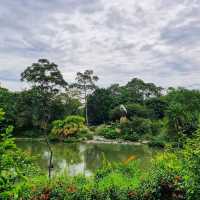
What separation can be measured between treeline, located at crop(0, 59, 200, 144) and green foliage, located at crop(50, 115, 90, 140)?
1.52 meters

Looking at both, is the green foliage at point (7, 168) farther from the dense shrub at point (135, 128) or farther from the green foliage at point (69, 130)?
the green foliage at point (69, 130)

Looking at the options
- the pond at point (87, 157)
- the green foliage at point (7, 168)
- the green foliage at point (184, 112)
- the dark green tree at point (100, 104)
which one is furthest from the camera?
the dark green tree at point (100, 104)

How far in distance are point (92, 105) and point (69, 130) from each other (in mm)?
9008

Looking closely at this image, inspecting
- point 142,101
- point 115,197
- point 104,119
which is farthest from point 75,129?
point 115,197

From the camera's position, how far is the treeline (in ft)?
91.4

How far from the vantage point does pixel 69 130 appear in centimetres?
Answer: 2862

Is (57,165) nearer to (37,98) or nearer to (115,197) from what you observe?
(115,197)

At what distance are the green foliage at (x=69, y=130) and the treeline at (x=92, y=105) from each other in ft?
4.99

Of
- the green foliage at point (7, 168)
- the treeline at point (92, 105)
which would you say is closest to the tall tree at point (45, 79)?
the treeline at point (92, 105)

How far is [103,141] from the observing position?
2730 centimetres

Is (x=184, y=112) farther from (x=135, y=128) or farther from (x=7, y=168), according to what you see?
(x=7, y=168)

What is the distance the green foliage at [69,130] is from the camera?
2856 cm

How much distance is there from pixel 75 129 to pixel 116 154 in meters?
9.32

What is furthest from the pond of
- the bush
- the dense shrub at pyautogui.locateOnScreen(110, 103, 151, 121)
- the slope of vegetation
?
the dense shrub at pyautogui.locateOnScreen(110, 103, 151, 121)
